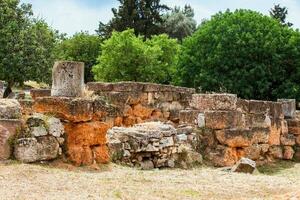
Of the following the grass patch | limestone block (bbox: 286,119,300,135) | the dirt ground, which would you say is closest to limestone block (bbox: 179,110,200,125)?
the grass patch

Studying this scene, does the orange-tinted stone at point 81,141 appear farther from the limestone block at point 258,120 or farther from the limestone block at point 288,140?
the limestone block at point 288,140

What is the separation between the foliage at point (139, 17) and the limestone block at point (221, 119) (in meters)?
43.4

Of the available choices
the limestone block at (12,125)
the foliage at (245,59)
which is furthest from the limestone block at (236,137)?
the foliage at (245,59)

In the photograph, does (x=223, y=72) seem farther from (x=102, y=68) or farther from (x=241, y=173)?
(x=241, y=173)

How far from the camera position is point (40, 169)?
9625mm

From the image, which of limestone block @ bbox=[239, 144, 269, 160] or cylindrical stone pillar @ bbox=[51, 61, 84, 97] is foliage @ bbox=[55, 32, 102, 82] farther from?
cylindrical stone pillar @ bbox=[51, 61, 84, 97]

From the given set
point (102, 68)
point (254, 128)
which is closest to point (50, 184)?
point (254, 128)

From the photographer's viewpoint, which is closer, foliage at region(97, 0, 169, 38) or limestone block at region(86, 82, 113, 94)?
limestone block at region(86, 82, 113, 94)

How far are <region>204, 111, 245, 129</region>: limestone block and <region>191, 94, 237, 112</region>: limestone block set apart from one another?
11.0 inches

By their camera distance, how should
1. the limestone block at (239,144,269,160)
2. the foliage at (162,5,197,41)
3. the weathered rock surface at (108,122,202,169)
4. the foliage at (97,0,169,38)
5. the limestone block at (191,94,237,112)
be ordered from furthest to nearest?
the foliage at (162,5,197,41), the foliage at (97,0,169,38), the limestone block at (239,144,269,160), the limestone block at (191,94,237,112), the weathered rock surface at (108,122,202,169)

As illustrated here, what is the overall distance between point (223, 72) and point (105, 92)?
67.8ft

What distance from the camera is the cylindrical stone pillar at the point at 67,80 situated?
1132 centimetres

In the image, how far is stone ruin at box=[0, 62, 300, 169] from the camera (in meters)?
10.3

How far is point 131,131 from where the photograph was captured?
12.2m
